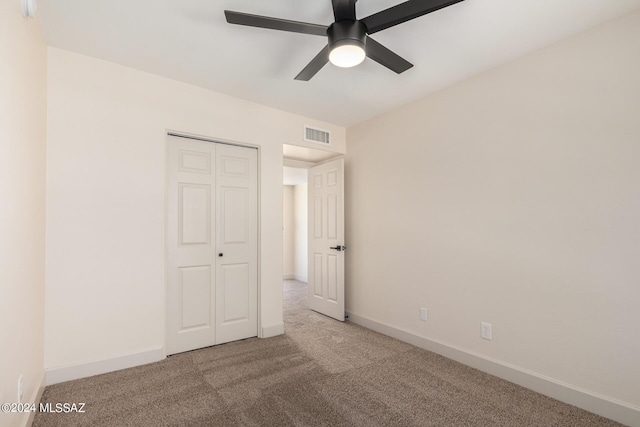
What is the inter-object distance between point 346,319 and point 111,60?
3756mm

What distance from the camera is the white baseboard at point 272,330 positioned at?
342 cm

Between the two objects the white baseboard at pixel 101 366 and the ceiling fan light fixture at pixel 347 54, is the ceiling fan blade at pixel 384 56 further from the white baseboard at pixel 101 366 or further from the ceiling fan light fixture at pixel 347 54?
the white baseboard at pixel 101 366

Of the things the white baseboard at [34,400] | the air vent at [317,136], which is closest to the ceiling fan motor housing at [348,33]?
the air vent at [317,136]

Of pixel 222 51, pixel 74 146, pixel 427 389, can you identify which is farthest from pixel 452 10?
pixel 74 146

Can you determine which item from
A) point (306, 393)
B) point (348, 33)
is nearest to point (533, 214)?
point (348, 33)

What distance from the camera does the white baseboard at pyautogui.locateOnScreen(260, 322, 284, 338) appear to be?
Result: 11.2 feet

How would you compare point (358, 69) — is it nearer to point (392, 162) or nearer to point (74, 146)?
point (392, 162)

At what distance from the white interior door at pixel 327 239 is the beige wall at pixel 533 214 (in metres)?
0.78

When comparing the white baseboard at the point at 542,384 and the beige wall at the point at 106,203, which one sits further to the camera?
the beige wall at the point at 106,203

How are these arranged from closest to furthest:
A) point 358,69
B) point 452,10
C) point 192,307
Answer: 1. point 452,10
2. point 358,69
3. point 192,307

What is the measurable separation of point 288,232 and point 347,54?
5.88 m

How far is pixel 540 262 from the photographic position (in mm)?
2359

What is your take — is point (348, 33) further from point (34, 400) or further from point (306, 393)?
point (34, 400)

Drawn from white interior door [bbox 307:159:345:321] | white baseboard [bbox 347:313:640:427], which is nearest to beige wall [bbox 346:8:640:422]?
white baseboard [bbox 347:313:640:427]
